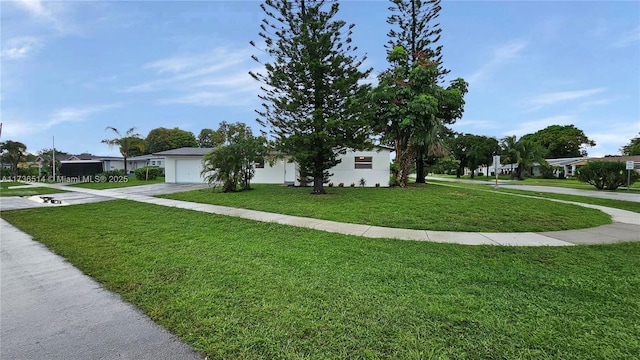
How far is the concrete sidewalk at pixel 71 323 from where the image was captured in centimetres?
212

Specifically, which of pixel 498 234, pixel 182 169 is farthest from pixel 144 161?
pixel 498 234

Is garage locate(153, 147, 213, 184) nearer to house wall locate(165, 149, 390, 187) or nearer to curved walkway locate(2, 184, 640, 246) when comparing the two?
house wall locate(165, 149, 390, 187)

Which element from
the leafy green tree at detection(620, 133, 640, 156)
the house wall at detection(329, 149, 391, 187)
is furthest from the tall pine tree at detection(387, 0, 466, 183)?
the leafy green tree at detection(620, 133, 640, 156)

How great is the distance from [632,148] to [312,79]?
61.7 m

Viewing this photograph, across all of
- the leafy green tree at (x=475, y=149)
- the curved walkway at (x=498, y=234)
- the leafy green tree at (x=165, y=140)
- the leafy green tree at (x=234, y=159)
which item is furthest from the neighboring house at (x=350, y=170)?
the leafy green tree at (x=165, y=140)

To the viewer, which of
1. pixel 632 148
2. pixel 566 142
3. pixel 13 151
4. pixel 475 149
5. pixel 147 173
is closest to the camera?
pixel 147 173

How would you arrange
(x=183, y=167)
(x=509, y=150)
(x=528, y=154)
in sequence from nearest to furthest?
(x=183, y=167) < (x=528, y=154) < (x=509, y=150)

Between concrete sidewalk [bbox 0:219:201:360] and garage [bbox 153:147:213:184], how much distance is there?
20295 mm

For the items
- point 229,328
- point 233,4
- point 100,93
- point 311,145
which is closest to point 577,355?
point 229,328

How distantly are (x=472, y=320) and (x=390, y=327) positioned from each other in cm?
75

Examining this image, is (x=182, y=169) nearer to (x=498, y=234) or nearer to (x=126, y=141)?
(x=126, y=141)

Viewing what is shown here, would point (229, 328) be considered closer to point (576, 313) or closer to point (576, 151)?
point (576, 313)

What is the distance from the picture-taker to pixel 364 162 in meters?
18.4

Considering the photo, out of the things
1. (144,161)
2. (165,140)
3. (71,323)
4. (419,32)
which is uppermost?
(419,32)
